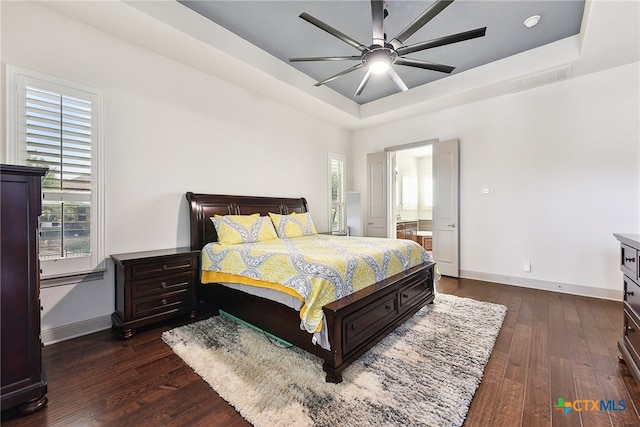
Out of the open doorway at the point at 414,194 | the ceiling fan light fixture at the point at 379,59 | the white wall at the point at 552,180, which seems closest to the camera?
the ceiling fan light fixture at the point at 379,59

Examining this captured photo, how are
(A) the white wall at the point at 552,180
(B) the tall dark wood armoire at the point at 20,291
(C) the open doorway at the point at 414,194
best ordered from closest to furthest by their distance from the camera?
(B) the tall dark wood armoire at the point at 20,291, (A) the white wall at the point at 552,180, (C) the open doorway at the point at 414,194

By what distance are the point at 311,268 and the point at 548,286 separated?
3929 mm

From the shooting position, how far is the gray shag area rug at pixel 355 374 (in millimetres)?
1587

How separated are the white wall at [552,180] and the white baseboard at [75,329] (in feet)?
16.8

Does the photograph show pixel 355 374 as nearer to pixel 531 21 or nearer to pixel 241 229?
pixel 241 229

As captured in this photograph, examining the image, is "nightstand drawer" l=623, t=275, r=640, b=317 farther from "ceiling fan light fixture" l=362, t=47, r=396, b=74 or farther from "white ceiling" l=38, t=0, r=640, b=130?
"ceiling fan light fixture" l=362, t=47, r=396, b=74

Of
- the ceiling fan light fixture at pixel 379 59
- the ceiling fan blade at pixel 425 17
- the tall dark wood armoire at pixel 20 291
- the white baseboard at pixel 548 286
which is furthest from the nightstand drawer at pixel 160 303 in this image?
the white baseboard at pixel 548 286

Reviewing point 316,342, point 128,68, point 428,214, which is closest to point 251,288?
point 316,342

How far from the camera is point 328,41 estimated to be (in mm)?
3436

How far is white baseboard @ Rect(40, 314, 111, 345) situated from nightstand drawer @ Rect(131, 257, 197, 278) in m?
0.69

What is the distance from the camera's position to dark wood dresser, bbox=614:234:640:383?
180 centimetres

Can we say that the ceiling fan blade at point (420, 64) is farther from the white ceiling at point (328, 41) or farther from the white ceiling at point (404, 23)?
the white ceiling at point (328, 41)

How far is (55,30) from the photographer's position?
2.55 m

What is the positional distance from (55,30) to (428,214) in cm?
868
